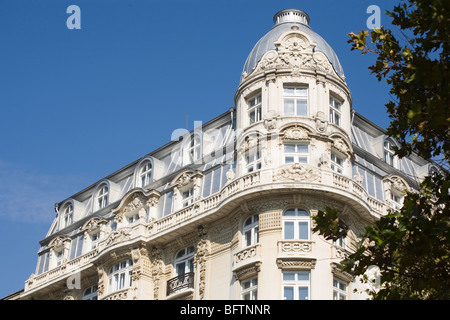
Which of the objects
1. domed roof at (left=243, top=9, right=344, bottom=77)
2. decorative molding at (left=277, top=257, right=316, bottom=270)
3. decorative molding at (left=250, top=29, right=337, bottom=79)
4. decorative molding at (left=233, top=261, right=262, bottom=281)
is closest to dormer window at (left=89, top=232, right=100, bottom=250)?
decorative molding at (left=233, top=261, right=262, bottom=281)

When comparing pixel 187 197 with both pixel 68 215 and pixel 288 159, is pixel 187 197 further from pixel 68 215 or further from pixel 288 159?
pixel 68 215

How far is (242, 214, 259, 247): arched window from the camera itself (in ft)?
119

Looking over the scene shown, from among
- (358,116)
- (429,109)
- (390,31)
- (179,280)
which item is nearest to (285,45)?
(358,116)

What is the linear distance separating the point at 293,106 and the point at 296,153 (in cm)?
268

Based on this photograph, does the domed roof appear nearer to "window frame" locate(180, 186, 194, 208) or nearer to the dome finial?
the dome finial

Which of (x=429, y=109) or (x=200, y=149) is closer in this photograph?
(x=429, y=109)

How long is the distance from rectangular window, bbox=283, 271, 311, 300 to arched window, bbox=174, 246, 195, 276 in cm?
648

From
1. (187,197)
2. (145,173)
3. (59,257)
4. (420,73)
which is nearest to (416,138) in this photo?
(420,73)

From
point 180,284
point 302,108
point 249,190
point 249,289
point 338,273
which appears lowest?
point 249,289

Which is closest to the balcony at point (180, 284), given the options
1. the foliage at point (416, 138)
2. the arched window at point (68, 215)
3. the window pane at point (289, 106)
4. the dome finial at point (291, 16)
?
the window pane at point (289, 106)

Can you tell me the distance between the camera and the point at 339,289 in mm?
35125
